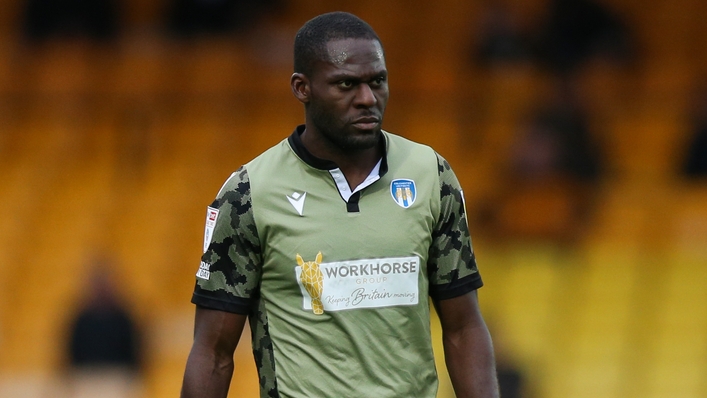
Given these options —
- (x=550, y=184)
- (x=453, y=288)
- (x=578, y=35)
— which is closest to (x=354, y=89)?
(x=453, y=288)

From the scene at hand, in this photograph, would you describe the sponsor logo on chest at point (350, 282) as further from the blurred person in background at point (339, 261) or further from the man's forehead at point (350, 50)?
the man's forehead at point (350, 50)

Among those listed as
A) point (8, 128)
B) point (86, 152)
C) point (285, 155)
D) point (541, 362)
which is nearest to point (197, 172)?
point (86, 152)

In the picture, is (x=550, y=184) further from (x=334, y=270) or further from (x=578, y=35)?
(x=334, y=270)

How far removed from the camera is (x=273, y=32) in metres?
11.0

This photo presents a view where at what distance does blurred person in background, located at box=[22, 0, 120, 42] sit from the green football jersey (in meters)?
8.05

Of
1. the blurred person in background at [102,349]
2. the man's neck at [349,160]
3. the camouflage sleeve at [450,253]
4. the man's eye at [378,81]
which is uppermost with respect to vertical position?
the man's eye at [378,81]

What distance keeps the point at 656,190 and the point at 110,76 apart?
15.5 ft

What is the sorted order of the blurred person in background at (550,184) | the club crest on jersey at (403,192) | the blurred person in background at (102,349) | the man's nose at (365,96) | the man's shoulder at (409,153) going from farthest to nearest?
A: the blurred person in background at (550,184) → the blurred person in background at (102,349) → the man's shoulder at (409,153) → the club crest on jersey at (403,192) → the man's nose at (365,96)

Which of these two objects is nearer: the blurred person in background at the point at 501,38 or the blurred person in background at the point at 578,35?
the blurred person in background at the point at 578,35

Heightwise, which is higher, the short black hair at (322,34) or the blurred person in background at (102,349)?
the short black hair at (322,34)

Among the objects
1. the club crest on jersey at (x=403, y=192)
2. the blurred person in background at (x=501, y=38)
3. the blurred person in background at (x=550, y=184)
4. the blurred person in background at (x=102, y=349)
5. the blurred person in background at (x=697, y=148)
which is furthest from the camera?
the blurred person in background at (x=501, y=38)

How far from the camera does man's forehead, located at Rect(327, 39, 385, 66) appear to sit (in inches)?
122

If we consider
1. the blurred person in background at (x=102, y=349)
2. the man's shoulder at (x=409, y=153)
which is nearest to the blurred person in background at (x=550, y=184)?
the blurred person in background at (x=102, y=349)

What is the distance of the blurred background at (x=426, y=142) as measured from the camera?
867 cm
